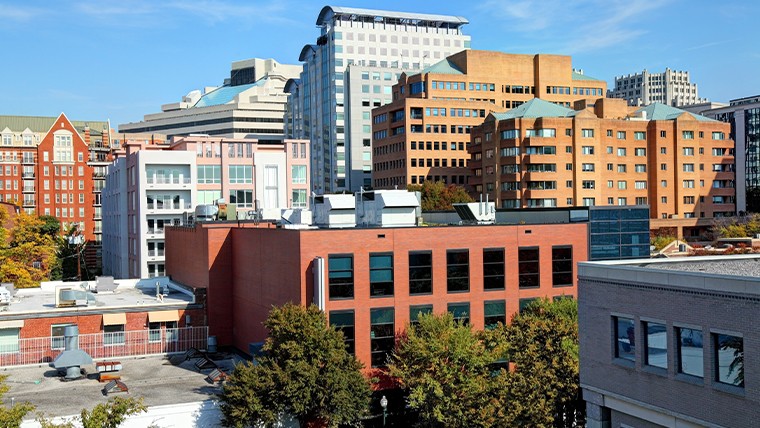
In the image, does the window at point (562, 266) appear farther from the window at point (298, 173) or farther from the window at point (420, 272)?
the window at point (298, 173)

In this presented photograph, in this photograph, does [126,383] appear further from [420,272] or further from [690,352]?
[690,352]

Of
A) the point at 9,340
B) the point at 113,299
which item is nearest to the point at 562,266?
the point at 113,299

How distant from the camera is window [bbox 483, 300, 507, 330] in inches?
1903

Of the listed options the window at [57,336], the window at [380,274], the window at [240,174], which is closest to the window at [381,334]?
the window at [380,274]

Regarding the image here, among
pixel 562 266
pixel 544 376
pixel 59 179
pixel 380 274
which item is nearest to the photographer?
pixel 544 376

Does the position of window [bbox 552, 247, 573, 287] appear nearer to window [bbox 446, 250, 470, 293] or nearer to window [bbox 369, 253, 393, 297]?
window [bbox 446, 250, 470, 293]

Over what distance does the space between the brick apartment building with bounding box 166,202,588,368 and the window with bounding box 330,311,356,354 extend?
0.06 meters

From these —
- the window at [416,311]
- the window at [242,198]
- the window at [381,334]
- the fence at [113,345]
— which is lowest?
the fence at [113,345]

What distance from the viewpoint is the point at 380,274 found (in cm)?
4597

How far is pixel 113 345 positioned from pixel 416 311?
2174 cm

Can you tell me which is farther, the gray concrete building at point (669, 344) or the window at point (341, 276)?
the window at point (341, 276)

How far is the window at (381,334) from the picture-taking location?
4545 centimetres

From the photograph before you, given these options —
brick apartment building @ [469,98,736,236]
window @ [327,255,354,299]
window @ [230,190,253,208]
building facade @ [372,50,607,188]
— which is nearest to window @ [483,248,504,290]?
Answer: window @ [327,255,354,299]

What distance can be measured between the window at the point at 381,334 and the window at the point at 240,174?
1975 inches
